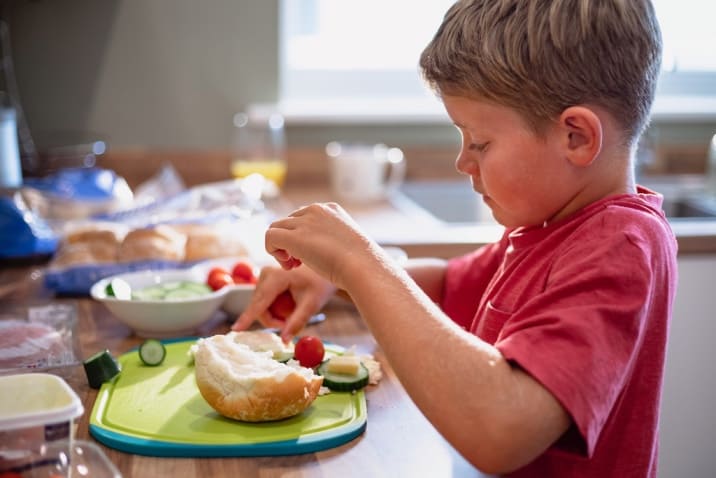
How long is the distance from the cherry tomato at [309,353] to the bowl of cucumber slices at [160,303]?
21 cm

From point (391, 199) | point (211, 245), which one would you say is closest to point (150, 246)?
point (211, 245)

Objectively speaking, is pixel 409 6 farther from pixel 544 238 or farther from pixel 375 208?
pixel 544 238

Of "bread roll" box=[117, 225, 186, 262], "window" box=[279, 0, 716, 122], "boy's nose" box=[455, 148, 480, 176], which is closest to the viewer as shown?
"boy's nose" box=[455, 148, 480, 176]

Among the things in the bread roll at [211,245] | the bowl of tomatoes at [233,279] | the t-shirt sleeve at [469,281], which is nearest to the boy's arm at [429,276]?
the t-shirt sleeve at [469,281]

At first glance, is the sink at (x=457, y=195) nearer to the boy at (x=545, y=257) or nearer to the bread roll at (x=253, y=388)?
the boy at (x=545, y=257)

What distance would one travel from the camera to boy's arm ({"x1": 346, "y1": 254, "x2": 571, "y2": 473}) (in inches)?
30.4

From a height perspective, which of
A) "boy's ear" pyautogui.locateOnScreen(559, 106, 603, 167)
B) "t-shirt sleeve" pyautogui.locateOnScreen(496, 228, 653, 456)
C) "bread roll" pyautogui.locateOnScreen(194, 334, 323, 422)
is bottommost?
"bread roll" pyautogui.locateOnScreen(194, 334, 323, 422)

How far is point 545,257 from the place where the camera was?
96 centimetres

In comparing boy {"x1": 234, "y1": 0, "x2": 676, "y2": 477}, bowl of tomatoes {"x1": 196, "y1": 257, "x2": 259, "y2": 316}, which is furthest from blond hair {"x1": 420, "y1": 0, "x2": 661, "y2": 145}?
bowl of tomatoes {"x1": 196, "y1": 257, "x2": 259, "y2": 316}

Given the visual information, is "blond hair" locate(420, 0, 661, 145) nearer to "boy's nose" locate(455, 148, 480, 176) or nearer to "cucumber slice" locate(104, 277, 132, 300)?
"boy's nose" locate(455, 148, 480, 176)

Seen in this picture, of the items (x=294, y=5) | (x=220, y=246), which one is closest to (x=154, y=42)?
(x=294, y=5)

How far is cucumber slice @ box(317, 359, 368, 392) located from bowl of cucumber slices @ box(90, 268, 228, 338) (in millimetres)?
256

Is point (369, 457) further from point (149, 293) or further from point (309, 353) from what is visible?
point (149, 293)

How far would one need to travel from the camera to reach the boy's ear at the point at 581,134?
88 centimetres
